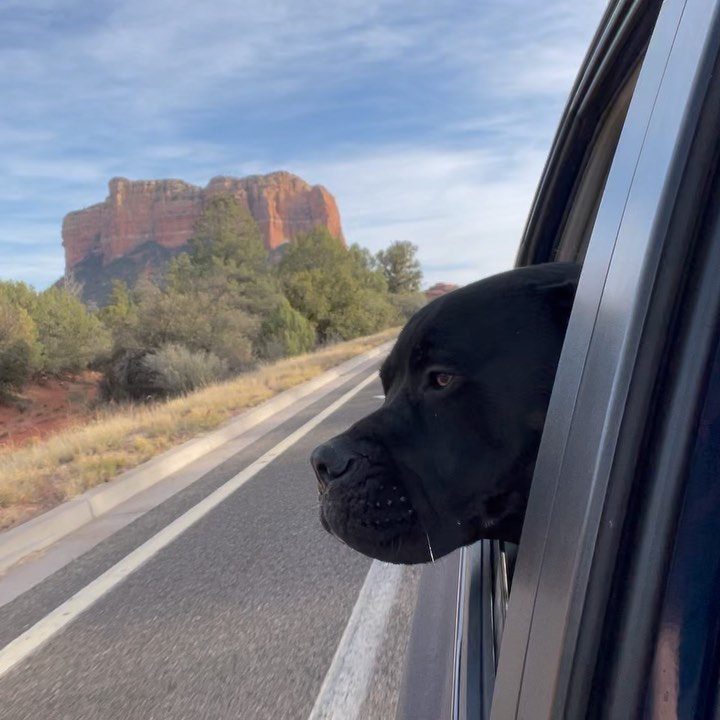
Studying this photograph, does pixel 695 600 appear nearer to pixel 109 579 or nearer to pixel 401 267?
pixel 109 579

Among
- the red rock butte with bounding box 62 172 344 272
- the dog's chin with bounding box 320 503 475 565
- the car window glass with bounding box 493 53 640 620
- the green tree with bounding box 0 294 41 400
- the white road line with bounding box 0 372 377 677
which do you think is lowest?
the green tree with bounding box 0 294 41 400

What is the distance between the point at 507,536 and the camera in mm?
1469

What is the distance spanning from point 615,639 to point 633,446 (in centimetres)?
19

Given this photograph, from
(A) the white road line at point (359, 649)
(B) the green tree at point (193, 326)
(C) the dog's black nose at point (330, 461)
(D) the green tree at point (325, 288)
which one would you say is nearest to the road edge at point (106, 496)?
(A) the white road line at point (359, 649)

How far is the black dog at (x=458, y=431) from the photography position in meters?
1.36

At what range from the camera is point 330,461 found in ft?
5.15

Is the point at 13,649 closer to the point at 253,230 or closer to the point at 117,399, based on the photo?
the point at 117,399

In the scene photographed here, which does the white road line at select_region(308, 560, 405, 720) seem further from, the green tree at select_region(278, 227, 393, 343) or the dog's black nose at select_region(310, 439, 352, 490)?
the green tree at select_region(278, 227, 393, 343)

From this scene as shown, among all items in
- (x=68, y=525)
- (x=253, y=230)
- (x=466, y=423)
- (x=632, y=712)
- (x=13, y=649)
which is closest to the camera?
(x=632, y=712)

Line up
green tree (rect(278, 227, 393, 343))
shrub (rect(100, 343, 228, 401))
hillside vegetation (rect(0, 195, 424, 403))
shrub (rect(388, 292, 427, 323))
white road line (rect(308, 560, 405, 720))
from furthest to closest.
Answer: shrub (rect(388, 292, 427, 323)) → green tree (rect(278, 227, 393, 343)) → hillside vegetation (rect(0, 195, 424, 403)) → shrub (rect(100, 343, 228, 401)) → white road line (rect(308, 560, 405, 720))

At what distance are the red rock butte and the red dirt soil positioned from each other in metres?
109

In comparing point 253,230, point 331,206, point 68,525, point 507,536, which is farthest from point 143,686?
point 331,206

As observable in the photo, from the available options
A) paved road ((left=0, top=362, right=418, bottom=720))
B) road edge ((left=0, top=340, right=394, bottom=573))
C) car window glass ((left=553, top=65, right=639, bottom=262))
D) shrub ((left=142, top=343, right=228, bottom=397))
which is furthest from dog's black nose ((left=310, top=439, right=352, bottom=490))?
shrub ((left=142, top=343, right=228, bottom=397))

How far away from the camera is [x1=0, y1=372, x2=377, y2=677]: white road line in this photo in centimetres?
379
